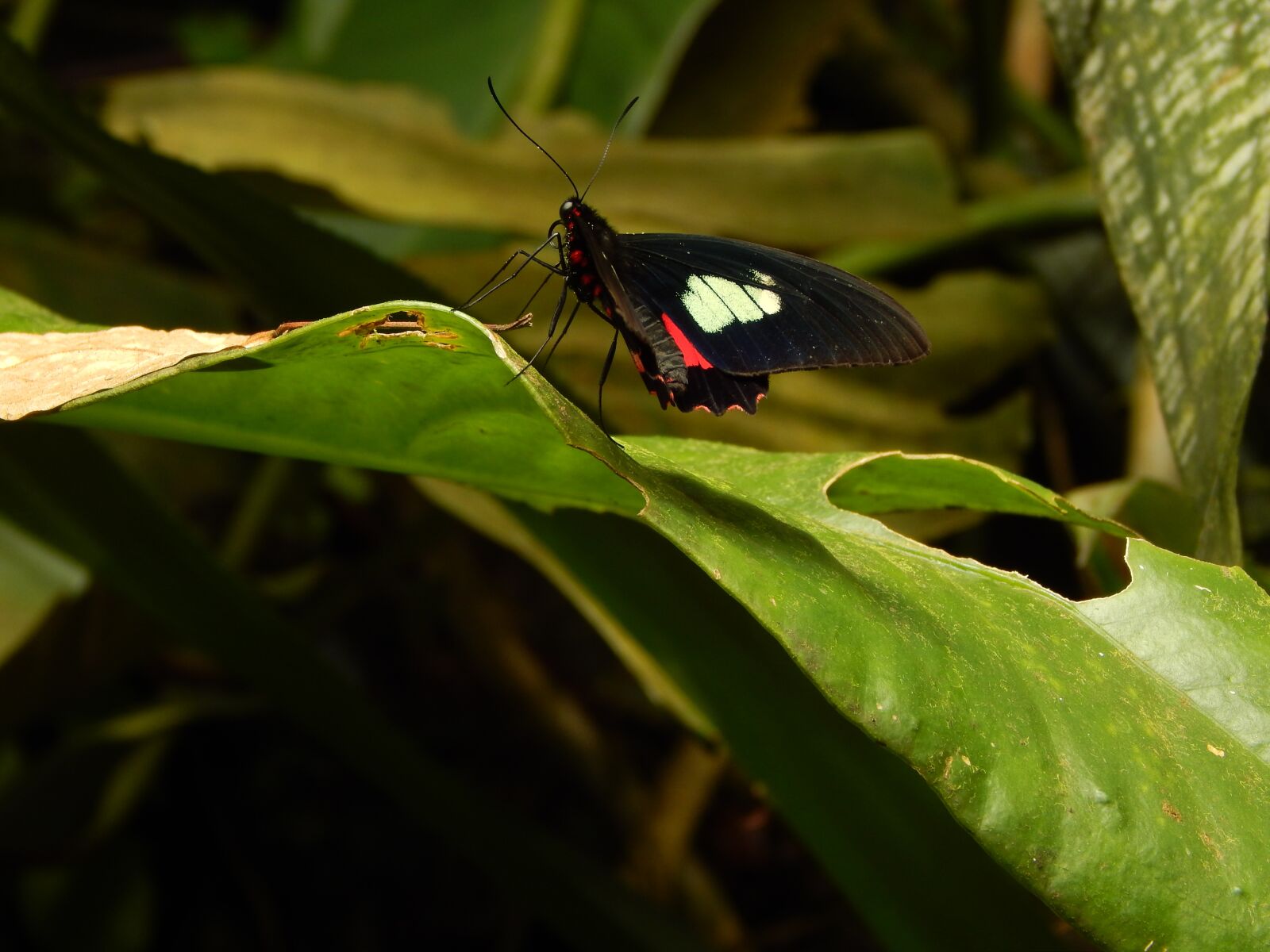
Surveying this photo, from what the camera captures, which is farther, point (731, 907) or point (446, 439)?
point (731, 907)

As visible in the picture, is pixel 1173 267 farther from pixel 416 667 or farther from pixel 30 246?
pixel 416 667

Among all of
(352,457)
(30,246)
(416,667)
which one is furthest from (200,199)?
(416,667)

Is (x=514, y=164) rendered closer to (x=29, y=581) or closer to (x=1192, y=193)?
(x=29, y=581)

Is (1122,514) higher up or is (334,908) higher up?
(334,908)

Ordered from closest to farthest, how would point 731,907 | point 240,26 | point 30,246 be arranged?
point 30,246 < point 731,907 < point 240,26

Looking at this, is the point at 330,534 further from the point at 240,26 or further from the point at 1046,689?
the point at 1046,689

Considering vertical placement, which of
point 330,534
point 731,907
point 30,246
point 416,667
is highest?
point 30,246

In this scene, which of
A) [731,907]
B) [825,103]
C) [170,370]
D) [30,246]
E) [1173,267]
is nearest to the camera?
[170,370]

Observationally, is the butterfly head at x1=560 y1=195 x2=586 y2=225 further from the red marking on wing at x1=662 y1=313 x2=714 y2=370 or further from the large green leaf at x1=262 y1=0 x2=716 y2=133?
the large green leaf at x1=262 y1=0 x2=716 y2=133
